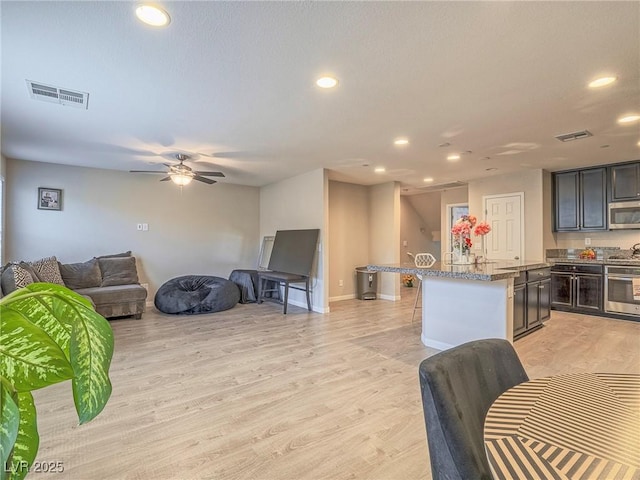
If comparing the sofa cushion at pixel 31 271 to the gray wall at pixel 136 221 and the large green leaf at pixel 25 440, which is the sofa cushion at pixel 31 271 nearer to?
the gray wall at pixel 136 221

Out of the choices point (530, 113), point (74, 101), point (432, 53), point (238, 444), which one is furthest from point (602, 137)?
point (74, 101)

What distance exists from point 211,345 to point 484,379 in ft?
10.9

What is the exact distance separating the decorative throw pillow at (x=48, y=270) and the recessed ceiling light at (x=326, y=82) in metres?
4.50

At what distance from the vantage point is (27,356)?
47 cm

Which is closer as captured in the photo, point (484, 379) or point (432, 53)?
point (484, 379)

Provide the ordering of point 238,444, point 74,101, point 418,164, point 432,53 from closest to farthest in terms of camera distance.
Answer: point 238,444
point 432,53
point 74,101
point 418,164

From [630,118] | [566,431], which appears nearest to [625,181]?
[630,118]

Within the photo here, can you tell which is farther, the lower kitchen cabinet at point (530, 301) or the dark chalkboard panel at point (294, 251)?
the dark chalkboard panel at point (294, 251)

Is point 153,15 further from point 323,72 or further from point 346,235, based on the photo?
point 346,235

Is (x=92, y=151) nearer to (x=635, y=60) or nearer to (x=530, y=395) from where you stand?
(x=530, y=395)

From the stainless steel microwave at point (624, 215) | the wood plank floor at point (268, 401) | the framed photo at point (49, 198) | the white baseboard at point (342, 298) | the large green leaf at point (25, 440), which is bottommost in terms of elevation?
the wood plank floor at point (268, 401)

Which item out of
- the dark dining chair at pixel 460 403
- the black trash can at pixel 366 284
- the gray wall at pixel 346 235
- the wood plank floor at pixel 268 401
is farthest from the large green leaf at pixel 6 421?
the black trash can at pixel 366 284

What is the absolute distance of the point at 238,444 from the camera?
6.42 ft

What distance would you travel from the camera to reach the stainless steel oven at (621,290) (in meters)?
4.68
